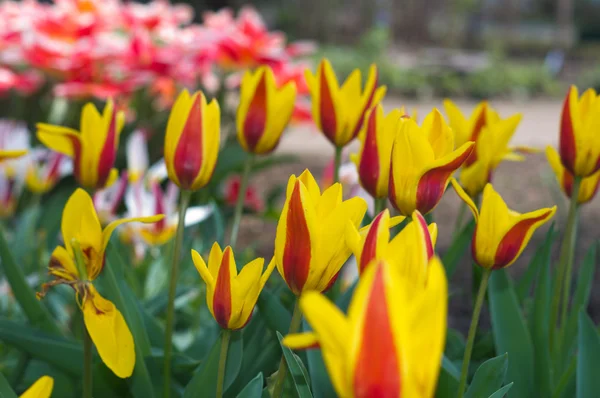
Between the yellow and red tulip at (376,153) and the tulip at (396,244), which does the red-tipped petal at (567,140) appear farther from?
the tulip at (396,244)

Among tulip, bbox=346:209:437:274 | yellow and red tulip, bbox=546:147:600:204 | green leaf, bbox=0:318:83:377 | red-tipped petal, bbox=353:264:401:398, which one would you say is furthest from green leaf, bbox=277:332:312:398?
yellow and red tulip, bbox=546:147:600:204

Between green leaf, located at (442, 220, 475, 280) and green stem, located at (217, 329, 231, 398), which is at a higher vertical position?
green stem, located at (217, 329, 231, 398)

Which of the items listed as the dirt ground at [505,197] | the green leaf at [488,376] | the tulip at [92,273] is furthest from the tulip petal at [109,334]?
the dirt ground at [505,197]

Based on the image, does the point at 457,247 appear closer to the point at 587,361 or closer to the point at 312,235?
the point at 587,361

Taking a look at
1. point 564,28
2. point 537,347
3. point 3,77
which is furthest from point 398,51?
point 537,347

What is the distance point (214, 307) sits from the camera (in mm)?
666

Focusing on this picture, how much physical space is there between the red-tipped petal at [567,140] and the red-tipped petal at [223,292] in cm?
45

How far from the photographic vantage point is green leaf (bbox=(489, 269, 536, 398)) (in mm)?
927

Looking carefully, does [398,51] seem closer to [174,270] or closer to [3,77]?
[3,77]

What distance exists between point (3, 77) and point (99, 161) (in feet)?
4.56

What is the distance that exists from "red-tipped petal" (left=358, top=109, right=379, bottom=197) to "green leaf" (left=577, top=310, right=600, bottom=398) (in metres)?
0.26

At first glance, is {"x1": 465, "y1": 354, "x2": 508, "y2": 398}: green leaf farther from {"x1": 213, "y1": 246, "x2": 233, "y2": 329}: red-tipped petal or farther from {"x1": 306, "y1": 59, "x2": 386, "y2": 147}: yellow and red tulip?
{"x1": 306, "y1": 59, "x2": 386, "y2": 147}: yellow and red tulip

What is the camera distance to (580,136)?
34.9 inches

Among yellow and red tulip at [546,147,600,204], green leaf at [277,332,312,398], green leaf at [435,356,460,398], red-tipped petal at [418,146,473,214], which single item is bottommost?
green leaf at [435,356,460,398]
